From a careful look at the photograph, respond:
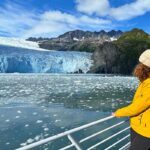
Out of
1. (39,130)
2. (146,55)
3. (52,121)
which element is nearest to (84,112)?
(52,121)

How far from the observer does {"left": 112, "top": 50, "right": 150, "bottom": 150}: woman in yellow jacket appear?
3045 millimetres

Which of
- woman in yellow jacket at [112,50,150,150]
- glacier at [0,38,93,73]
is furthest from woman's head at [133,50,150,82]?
glacier at [0,38,93,73]

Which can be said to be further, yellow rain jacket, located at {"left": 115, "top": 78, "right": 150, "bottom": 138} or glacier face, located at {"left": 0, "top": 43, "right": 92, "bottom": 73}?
glacier face, located at {"left": 0, "top": 43, "right": 92, "bottom": 73}

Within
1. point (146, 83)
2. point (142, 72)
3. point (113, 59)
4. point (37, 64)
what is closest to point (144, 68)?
point (142, 72)

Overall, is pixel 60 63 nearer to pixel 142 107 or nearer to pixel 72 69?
pixel 72 69

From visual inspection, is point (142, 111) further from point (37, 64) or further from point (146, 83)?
point (37, 64)

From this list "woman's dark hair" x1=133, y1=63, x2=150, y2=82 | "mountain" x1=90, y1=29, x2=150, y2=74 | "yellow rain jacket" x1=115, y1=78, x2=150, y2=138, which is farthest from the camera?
"mountain" x1=90, y1=29, x2=150, y2=74

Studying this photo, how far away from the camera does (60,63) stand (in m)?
67.1

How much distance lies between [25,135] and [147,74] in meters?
8.97

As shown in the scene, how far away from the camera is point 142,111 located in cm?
308

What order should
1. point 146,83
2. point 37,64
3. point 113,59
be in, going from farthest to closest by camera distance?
point 113,59 → point 37,64 → point 146,83

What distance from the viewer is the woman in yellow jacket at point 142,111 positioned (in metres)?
3.04

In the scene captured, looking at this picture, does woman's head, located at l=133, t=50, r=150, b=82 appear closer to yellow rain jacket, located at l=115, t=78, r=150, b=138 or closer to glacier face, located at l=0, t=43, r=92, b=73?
yellow rain jacket, located at l=115, t=78, r=150, b=138

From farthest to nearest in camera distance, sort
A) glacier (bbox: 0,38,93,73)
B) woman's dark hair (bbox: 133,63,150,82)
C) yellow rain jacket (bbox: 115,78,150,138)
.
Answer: glacier (bbox: 0,38,93,73) < woman's dark hair (bbox: 133,63,150,82) < yellow rain jacket (bbox: 115,78,150,138)
